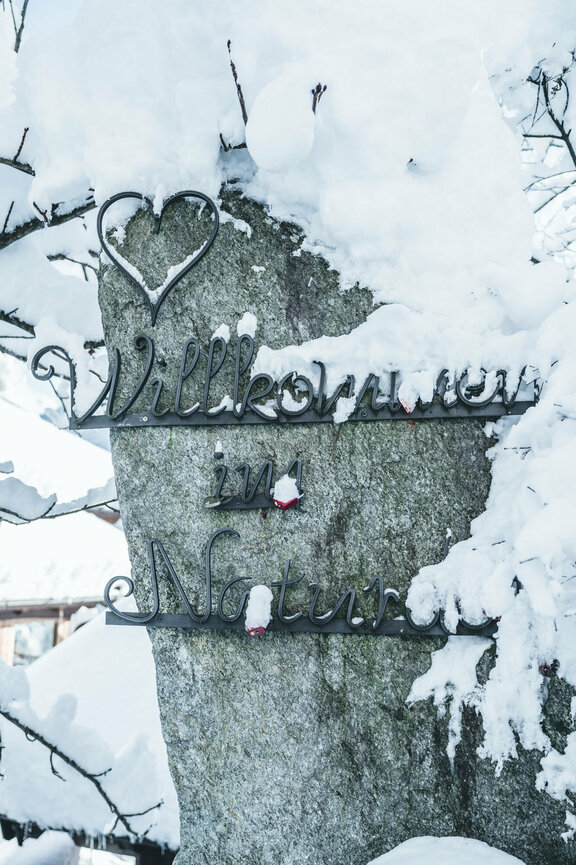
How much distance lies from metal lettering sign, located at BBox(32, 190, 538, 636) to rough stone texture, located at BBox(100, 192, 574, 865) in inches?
1.6

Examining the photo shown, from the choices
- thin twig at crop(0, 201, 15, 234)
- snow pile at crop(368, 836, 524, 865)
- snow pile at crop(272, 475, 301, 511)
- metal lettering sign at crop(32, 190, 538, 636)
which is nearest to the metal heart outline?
metal lettering sign at crop(32, 190, 538, 636)

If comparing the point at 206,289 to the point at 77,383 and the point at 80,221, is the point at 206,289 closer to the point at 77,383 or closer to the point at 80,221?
the point at 77,383

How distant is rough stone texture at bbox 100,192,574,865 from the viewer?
2121 mm

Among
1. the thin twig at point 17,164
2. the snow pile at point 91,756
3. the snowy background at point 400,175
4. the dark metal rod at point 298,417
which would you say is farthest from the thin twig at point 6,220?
the snow pile at point 91,756

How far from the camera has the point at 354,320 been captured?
228 centimetres

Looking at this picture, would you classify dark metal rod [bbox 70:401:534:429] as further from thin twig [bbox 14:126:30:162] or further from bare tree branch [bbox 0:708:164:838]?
bare tree branch [bbox 0:708:164:838]

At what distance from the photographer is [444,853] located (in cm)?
195

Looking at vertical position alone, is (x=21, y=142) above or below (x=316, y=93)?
above

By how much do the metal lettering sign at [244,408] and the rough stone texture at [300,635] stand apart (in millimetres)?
41

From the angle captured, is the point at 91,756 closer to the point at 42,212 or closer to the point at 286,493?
the point at 286,493

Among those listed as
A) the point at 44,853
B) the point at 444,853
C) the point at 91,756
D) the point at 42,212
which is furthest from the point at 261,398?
the point at 44,853

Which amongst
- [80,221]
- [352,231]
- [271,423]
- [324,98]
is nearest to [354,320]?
[352,231]

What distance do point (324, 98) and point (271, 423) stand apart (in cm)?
118

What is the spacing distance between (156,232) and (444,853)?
2397 millimetres
